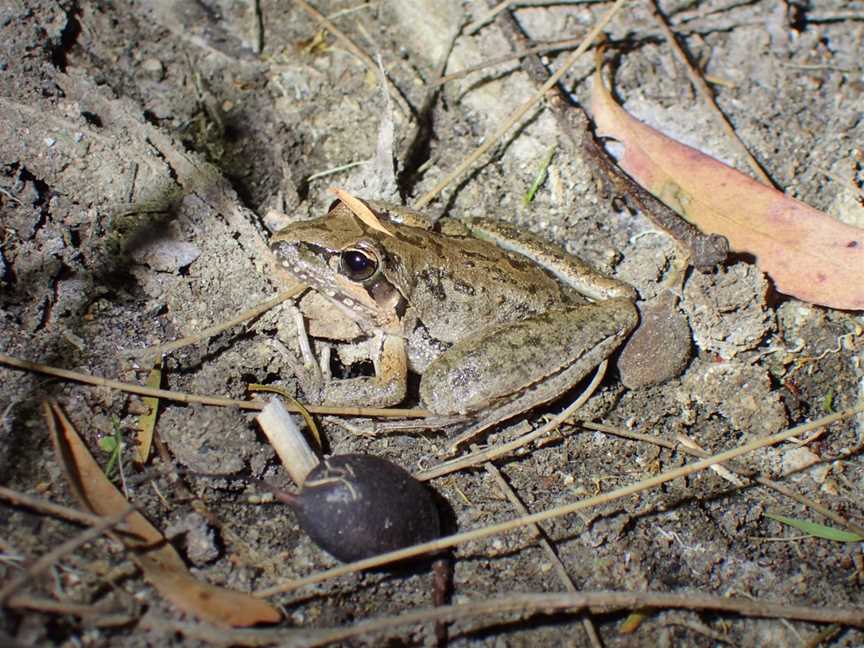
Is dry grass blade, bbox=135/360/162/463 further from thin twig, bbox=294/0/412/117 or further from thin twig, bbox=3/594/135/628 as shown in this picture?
thin twig, bbox=294/0/412/117

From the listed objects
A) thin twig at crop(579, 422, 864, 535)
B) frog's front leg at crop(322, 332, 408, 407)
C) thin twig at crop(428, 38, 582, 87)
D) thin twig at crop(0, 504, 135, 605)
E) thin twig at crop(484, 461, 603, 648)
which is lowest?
thin twig at crop(579, 422, 864, 535)

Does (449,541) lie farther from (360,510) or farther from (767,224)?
(767,224)

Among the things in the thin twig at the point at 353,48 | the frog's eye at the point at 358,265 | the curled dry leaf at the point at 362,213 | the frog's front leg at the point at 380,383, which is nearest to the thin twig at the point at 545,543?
the frog's front leg at the point at 380,383

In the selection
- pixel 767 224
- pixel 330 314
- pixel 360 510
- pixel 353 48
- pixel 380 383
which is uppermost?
pixel 353 48

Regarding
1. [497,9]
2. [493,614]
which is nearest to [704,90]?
[497,9]

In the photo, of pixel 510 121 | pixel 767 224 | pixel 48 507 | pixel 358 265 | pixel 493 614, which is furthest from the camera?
pixel 510 121

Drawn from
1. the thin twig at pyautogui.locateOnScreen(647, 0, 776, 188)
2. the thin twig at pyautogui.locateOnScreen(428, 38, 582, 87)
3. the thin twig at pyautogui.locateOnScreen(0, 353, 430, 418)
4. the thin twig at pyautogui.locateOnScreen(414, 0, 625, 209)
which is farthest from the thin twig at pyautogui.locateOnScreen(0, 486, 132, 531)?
the thin twig at pyautogui.locateOnScreen(647, 0, 776, 188)

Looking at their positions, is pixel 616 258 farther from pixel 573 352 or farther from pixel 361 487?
pixel 361 487
